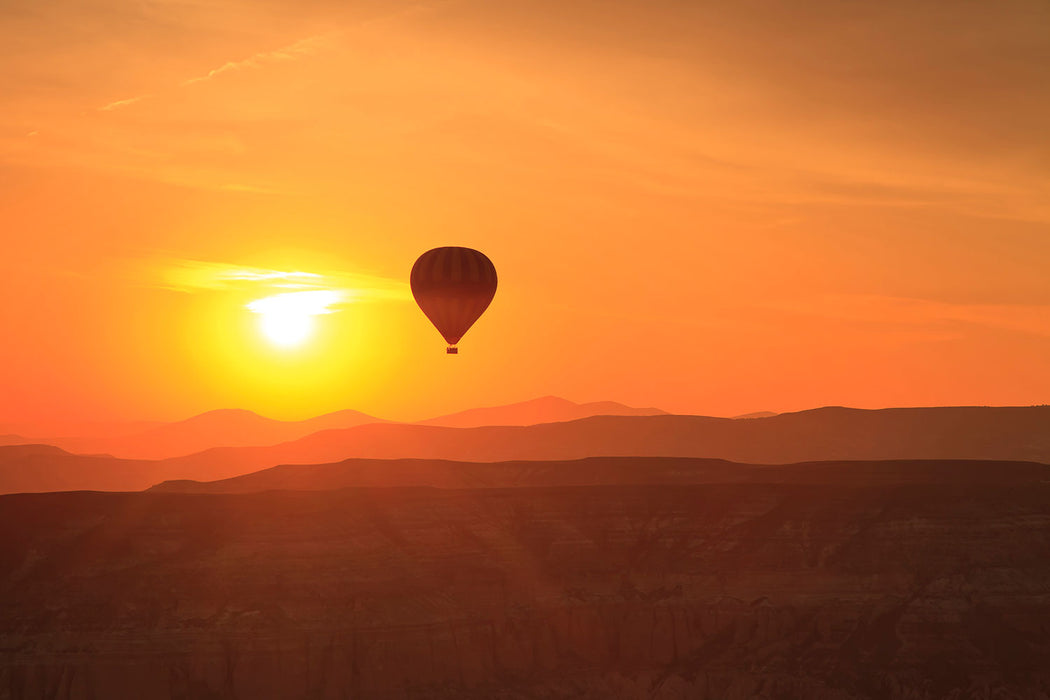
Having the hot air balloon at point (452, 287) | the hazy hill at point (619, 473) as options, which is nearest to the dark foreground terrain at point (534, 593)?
the hazy hill at point (619, 473)

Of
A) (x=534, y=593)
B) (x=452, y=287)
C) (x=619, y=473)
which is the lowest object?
(x=534, y=593)

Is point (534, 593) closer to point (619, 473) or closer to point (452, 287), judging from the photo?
point (452, 287)

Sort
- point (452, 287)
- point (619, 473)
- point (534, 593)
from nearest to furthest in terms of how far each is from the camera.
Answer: point (452, 287) → point (534, 593) → point (619, 473)

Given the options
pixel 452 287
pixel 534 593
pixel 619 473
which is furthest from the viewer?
pixel 619 473

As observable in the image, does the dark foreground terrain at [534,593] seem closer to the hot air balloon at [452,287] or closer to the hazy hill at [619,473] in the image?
the hazy hill at [619,473]

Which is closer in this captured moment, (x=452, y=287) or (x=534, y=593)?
(x=452, y=287)

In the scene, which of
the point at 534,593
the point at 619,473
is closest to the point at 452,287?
the point at 534,593

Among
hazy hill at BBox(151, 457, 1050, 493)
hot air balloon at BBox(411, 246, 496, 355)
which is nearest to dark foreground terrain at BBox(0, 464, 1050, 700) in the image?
hazy hill at BBox(151, 457, 1050, 493)
